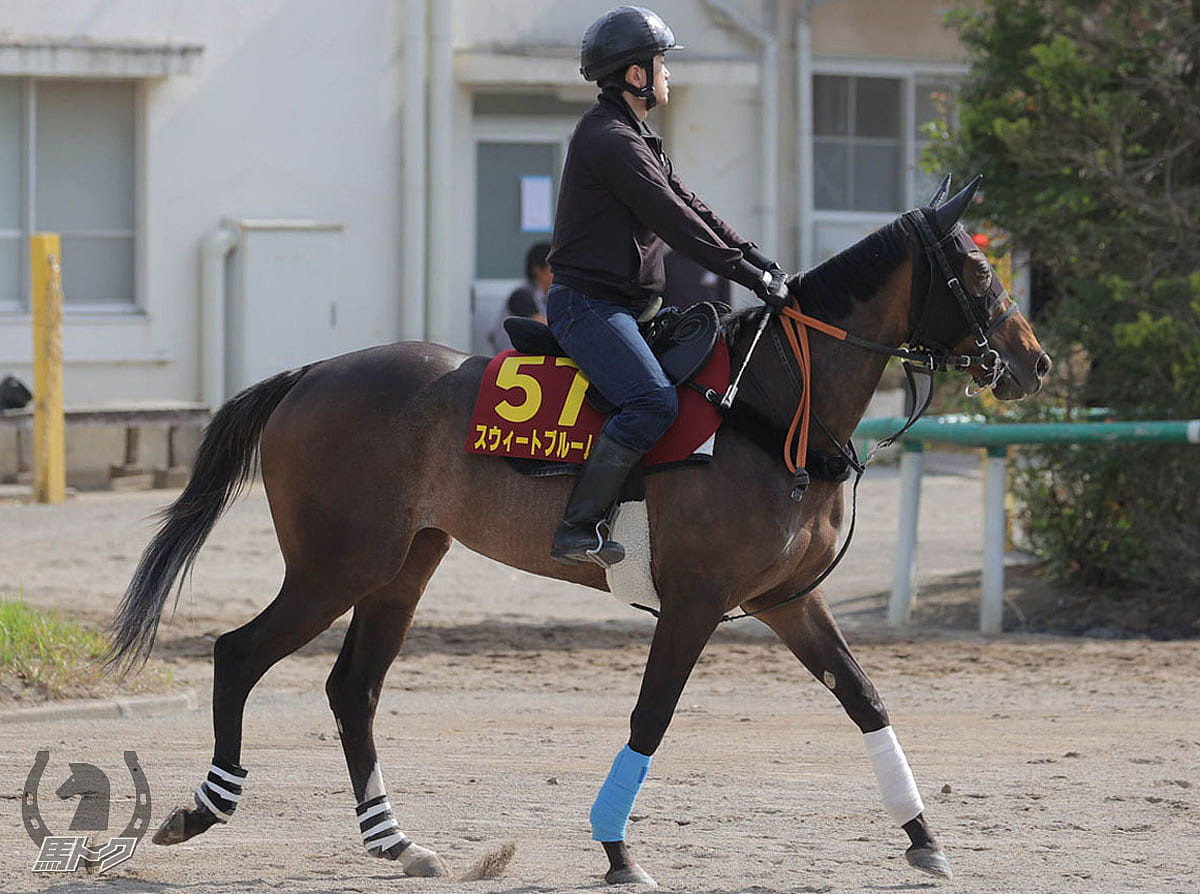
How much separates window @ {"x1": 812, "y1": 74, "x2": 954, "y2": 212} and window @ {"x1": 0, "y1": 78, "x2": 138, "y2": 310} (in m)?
6.87

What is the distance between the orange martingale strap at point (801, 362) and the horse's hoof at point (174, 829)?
223 cm

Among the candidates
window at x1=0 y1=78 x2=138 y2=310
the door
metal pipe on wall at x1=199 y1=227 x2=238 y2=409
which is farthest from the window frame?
window at x1=0 y1=78 x2=138 y2=310

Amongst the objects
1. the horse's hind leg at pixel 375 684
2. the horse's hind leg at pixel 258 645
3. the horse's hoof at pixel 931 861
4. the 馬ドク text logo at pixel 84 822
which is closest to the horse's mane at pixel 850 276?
the horse's hind leg at pixel 375 684

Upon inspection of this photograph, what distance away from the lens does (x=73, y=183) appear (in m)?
15.9

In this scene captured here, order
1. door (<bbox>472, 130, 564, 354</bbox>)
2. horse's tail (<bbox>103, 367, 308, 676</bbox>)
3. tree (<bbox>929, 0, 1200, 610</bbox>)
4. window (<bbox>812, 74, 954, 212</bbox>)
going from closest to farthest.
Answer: horse's tail (<bbox>103, 367, 308, 676</bbox>) < tree (<bbox>929, 0, 1200, 610</bbox>) < door (<bbox>472, 130, 564, 354</bbox>) < window (<bbox>812, 74, 954, 212</bbox>)

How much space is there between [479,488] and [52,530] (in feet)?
24.9

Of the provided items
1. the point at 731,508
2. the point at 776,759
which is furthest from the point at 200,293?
the point at 731,508

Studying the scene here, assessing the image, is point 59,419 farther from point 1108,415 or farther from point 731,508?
point 731,508

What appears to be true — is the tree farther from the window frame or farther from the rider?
the window frame

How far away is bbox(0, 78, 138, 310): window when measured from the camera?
15.6 meters

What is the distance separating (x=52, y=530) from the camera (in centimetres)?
1265

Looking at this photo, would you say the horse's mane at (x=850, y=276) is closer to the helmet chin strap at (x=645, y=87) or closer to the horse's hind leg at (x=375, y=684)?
the helmet chin strap at (x=645, y=87)

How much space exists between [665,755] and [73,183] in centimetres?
1054

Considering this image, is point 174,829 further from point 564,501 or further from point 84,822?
point 564,501
